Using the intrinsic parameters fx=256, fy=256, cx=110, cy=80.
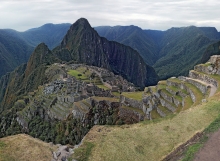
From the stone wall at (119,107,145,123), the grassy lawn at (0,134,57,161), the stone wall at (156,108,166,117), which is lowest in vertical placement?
the stone wall at (119,107,145,123)

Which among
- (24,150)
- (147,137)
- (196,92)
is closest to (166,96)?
(196,92)

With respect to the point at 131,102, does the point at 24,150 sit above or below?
above

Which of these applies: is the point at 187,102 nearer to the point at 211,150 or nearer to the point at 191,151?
the point at 211,150

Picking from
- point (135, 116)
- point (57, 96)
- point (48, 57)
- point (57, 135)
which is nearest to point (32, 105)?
point (57, 96)

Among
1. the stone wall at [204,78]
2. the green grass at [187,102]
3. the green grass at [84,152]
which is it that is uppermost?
the stone wall at [204,78]

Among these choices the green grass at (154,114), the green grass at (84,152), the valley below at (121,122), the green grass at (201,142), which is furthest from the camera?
the green grass at (154,114)

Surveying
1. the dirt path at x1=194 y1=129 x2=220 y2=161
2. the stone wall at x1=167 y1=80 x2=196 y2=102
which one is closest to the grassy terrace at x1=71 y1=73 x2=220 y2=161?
the dirt path at x1=194 y1=129 x2=220 y2=161

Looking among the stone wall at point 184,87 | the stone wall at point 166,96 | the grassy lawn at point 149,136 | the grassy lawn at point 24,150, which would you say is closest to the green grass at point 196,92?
the stone wall at point 184,87

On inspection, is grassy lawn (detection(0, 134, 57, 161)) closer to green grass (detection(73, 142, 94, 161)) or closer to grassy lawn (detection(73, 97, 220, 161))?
green grass (detection(73, 142, 94, 161))

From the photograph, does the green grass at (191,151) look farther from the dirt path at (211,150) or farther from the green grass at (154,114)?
the green grass at (154,114)
